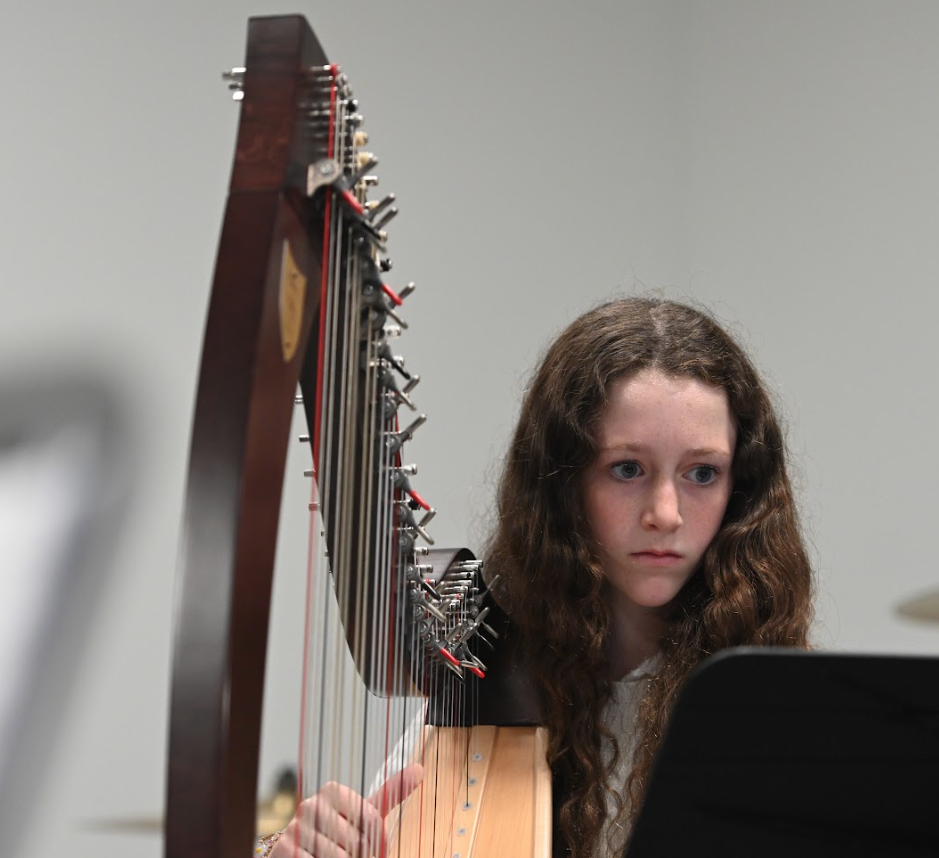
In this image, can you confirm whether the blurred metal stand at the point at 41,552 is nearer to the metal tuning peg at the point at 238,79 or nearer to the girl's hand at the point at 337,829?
the girl's hand at the point at 337,829

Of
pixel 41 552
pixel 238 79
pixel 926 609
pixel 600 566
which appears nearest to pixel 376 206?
pixel 238 79

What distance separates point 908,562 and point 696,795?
67.1 inches

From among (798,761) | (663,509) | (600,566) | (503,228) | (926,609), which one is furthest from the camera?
(503,228)

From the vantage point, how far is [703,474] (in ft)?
4.30

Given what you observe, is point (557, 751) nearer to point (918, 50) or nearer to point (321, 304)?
point (321, 304)

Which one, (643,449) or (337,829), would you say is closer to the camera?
(337,829)

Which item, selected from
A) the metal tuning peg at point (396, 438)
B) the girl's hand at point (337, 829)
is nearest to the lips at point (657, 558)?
the girl's hand at point (337, 829)

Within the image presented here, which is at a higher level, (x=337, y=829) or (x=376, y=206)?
(x=376, y=206)

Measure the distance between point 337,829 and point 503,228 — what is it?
166 cm

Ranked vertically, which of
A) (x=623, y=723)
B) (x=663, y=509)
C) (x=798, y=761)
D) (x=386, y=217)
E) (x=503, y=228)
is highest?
(x=503, y=228)

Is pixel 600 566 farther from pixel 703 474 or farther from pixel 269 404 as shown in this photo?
pixel 269 404

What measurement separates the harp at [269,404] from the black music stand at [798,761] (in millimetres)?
209

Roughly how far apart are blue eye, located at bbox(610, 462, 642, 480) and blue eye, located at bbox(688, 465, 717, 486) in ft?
0.18

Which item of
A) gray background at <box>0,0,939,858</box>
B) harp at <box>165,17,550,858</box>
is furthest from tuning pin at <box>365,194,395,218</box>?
gray background at <box>0,0,939,858</box>
